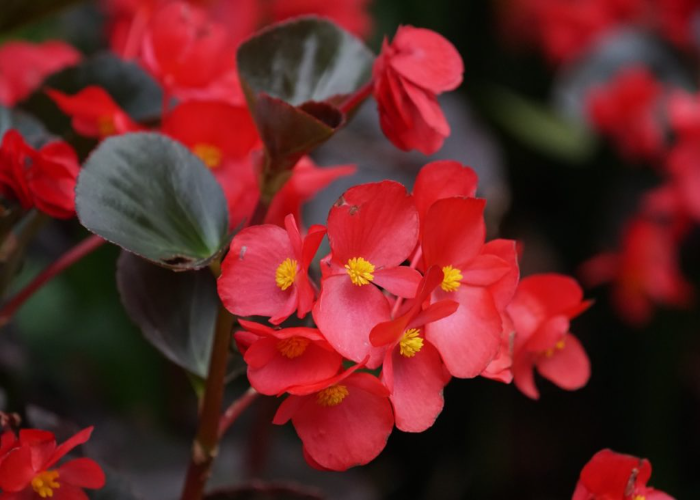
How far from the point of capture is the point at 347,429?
1.29 feet

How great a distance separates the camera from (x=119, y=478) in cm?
50

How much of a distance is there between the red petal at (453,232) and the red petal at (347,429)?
74 mm

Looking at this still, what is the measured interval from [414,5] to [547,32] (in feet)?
0.83

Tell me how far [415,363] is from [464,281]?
1.9 inches

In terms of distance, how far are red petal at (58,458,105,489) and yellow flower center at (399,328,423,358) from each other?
0.53 feet

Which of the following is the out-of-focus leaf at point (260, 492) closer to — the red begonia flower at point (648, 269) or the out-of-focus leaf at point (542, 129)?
the red begonia flower at point (648, 269)

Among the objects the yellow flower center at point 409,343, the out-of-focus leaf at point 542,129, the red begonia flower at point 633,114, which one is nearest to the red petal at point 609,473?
the yellow flower center at point 409,343

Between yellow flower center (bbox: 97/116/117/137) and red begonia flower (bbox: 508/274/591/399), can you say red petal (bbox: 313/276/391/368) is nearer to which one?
red begonia flower (bbox: 508/274/591/399)

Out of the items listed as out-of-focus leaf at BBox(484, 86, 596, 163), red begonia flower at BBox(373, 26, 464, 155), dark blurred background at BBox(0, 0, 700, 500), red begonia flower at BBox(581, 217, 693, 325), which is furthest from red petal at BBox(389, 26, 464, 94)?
out-of-focus leaf at BBox(484, 86, 596, 163)

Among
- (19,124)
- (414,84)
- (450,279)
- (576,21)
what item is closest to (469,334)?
(450,279)

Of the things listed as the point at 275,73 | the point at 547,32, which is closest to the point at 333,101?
the point at 275,73

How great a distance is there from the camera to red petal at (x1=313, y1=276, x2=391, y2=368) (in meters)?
0.38

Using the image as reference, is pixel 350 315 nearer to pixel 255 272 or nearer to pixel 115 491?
pixel 255 272

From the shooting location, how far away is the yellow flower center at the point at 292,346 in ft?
1.27
